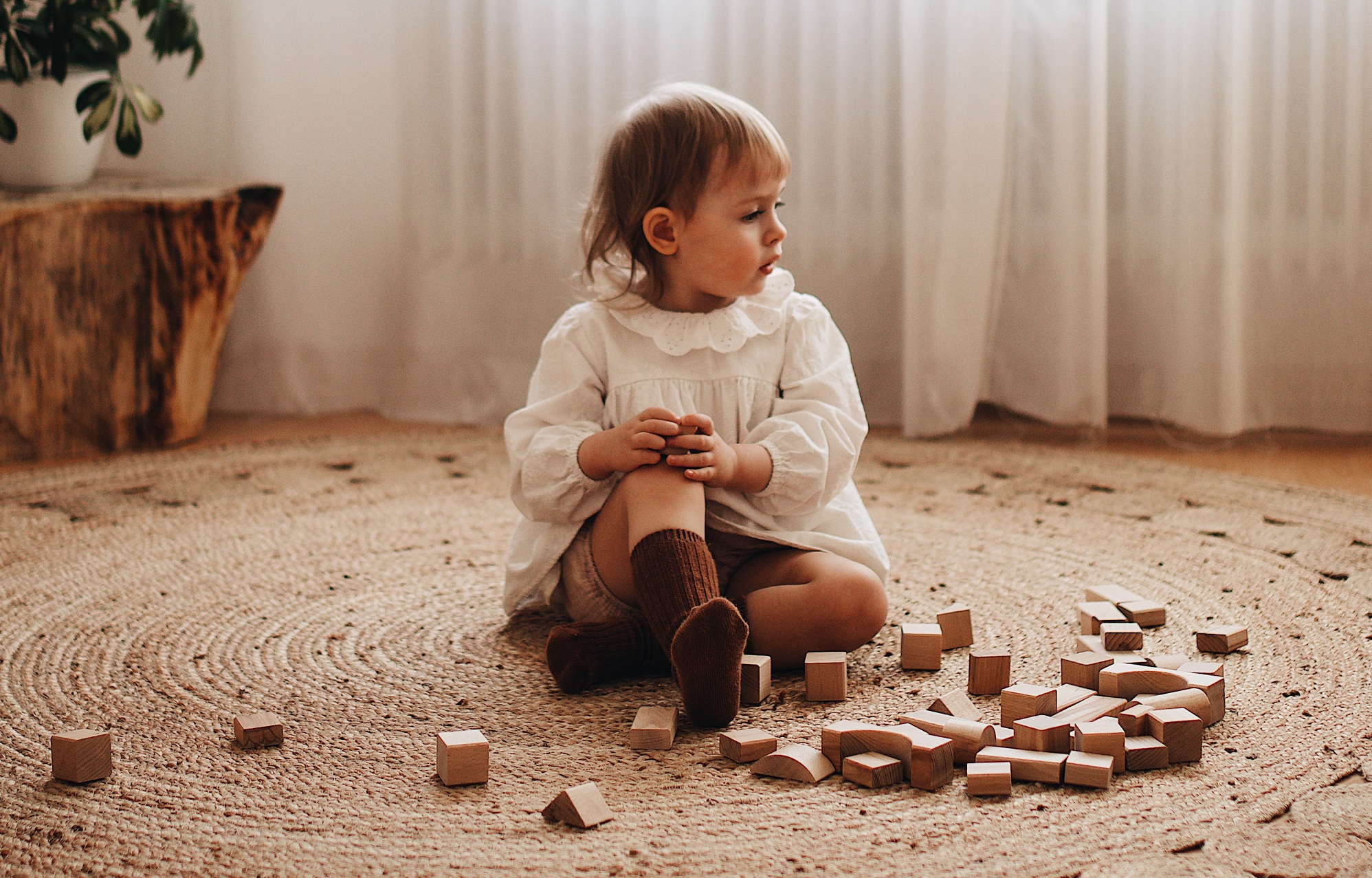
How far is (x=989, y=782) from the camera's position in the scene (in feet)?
2.77

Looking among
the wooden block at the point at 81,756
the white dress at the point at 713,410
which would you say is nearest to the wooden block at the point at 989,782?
the white dress at the point at 713,410

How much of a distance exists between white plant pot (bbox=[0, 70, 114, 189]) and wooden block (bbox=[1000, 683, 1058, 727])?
1688 mm

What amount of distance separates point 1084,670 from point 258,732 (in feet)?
2.10

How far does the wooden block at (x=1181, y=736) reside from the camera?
0.89 m

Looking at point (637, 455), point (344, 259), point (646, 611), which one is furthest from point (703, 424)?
point (344, 259)

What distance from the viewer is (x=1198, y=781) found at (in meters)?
0.86

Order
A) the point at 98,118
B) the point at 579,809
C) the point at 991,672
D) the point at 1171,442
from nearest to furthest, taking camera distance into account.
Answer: the point at 579,809 < the point at 991,672 < the point at 98,118 < the point at 1171,442

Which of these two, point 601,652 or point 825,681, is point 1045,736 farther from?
point 601,652

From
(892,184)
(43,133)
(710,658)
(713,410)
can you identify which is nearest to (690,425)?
(713,410)

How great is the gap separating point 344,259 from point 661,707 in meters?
1.67

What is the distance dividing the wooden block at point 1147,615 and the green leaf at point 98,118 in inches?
63.4

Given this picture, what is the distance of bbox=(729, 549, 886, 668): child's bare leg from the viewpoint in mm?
1089

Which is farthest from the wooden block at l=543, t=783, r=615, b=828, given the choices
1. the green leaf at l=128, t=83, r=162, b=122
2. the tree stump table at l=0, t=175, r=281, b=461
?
the green leaf at l=128, t=83, r=162, b=122

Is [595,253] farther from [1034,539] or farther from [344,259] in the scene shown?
[344,259]
